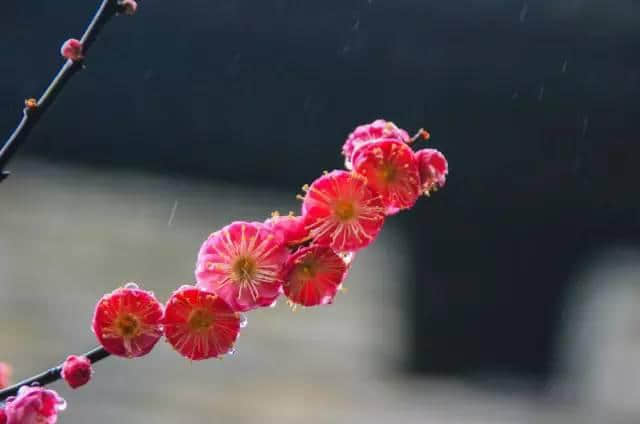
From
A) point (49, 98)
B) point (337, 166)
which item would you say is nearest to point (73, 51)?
point (49, 98)

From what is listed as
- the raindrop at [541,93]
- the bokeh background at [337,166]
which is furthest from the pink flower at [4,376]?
the raindrop at [541,93]

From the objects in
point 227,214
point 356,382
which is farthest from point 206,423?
point 227,214

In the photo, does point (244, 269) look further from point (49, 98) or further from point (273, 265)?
point (49, 98)

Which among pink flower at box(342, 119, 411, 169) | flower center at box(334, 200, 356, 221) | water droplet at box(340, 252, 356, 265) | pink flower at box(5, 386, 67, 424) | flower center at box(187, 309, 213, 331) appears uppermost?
pink flower at box(342, 119, 411, 169)

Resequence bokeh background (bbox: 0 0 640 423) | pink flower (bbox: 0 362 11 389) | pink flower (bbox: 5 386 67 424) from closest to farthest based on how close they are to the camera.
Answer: pink flower (bbox: 5 386 67 424) < pink flower (bbox: 0 362 11 389) < bokeh background (bbox: 0 0 640 423)

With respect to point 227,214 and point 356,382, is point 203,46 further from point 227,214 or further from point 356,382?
point 356,382

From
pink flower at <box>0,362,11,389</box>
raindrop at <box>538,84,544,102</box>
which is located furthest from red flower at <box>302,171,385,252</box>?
raindrop at <box>538,84,544,102</box>

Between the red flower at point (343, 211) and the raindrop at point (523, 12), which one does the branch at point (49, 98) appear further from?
the raindrop at point (523, 12)

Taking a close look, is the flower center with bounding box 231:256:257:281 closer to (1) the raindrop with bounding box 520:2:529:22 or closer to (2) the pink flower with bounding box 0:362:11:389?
(2) the pink flower with bounding box 0:362:11:389
